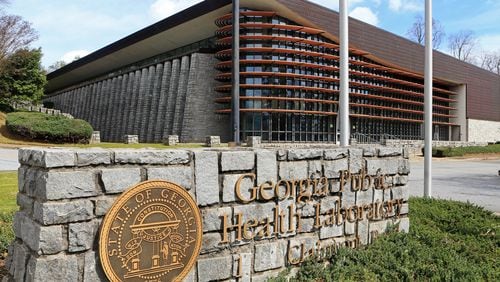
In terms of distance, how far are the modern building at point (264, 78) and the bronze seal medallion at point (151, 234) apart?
91.8ft

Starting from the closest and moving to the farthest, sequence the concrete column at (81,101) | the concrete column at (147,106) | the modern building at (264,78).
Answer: the modern building at (264,78) < the concrete column at (147,106) < the concrete column at (81,101)

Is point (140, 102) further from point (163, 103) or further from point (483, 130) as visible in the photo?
point (483, 130)

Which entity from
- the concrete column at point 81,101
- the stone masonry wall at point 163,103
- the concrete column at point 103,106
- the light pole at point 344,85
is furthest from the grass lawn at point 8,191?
the concrete column at point 81,101

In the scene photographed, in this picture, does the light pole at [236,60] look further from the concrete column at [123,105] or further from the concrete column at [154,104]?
the concrete column at [123,105]

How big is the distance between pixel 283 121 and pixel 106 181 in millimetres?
30557

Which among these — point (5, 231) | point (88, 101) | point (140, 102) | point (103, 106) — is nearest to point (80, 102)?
point (88, 101)

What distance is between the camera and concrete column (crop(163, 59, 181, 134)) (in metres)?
36.5

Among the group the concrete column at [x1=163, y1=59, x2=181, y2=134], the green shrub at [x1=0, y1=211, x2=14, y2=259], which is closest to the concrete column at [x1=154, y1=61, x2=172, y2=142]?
the concrete column at [x1=163, y1=59, x2=181, y2=134]

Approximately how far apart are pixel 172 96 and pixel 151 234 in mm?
33812

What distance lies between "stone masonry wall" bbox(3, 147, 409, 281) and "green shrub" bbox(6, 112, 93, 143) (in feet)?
76.9

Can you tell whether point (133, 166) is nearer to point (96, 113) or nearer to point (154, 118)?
point (154, 118)

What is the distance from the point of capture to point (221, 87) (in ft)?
110

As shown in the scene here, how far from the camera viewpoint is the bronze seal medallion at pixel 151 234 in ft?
12.0

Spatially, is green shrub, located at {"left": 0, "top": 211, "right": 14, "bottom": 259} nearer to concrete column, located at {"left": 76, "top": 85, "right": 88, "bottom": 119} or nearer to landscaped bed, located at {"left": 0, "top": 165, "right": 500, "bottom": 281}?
landscaped bed, located at {"left": 0, "top": 165, "right": 500, "bottom": 281}
